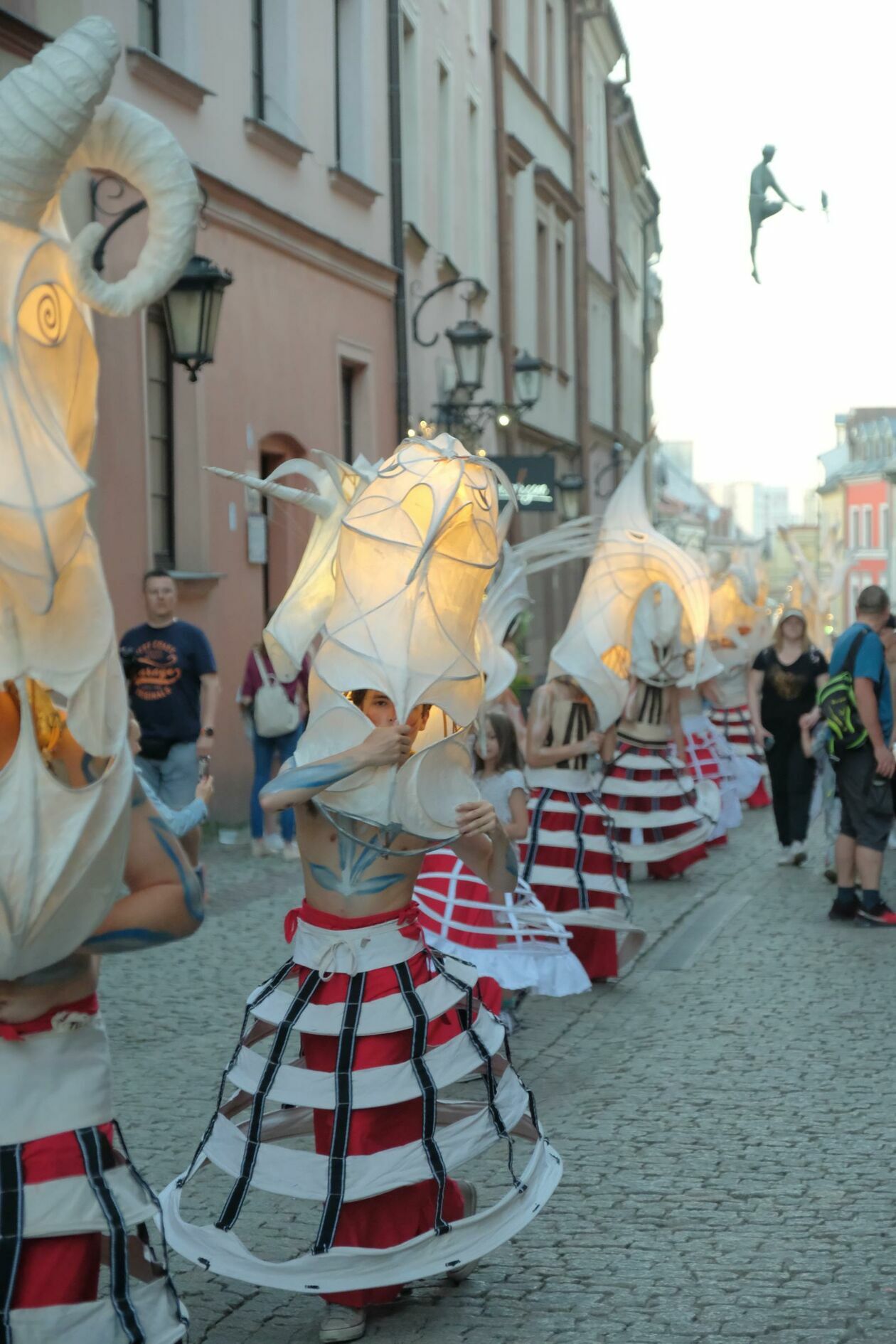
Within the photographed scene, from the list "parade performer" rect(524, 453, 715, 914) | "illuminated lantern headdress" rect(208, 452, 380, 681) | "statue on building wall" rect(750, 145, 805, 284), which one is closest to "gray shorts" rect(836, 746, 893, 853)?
"parade performer" rect(524, 453, 715, 914)

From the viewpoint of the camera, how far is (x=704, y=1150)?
5875 millimetres

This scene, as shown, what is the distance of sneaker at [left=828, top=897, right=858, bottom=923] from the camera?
10.5 meters

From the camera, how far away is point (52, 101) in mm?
2895

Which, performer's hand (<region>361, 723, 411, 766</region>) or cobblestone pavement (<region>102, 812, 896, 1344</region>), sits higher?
performer's hand (<region>361, 723, 411, 766</region>)

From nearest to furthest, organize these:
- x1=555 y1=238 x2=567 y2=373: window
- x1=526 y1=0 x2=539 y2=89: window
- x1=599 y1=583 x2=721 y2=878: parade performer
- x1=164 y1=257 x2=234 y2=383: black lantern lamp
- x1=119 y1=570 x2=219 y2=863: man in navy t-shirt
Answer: x1=119 y1=570 x2=219 y2=863: man in navy t-shirt
x1=164 y1=257 x2=234 y2=383: black lantern lamp
x1=599 y1=583 x2=721 y2=878: parade performer
x1=526 y1=0 x2=539 y2=89: window
x1=555 y1=238 x2=567 y2=373: window

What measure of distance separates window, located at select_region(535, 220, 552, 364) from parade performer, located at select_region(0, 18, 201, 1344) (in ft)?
92.6

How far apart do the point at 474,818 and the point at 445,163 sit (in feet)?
65.6

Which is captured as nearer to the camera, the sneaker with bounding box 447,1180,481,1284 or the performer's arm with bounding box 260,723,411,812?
the performer's arm with bounding box 260,723,411,812

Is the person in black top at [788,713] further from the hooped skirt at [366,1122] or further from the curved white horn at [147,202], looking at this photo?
the curved white horn at [147,202]

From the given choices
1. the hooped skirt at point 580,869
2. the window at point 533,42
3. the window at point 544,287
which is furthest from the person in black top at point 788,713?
the window at point 533,42

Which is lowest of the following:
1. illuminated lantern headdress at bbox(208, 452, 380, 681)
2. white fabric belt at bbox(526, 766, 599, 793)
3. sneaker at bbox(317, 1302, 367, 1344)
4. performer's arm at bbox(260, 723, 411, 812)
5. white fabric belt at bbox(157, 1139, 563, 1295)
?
sneaker at bbox(317, 1302, 367, 1344)

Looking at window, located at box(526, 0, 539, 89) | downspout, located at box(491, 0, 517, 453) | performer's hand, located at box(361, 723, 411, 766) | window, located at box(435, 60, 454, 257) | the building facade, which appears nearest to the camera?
performer's hand, located at box(361, 723, 411, 766)

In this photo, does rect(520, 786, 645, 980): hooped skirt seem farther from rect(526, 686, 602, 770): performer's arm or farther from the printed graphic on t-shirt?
the printed graphic on t-shirt

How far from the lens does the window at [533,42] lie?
30.5 metres
